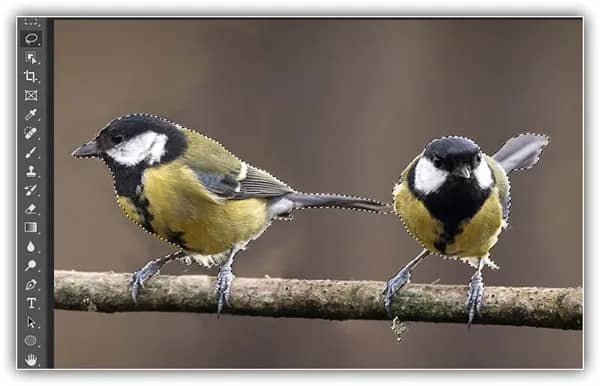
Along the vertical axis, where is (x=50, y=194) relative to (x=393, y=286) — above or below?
above

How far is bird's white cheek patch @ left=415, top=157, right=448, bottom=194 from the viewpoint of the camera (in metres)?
1.97

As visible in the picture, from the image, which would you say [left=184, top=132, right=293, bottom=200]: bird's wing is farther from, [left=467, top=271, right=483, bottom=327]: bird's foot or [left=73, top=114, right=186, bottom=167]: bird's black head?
[left=467, top=271, right=483, bottom=327]: bird's foot

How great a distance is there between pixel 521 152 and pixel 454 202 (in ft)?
0.87

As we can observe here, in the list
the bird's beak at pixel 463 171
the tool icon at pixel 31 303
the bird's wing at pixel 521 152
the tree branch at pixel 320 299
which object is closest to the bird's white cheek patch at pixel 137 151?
the tree branch at pixel 320 299

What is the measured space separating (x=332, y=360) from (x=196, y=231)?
404 mm

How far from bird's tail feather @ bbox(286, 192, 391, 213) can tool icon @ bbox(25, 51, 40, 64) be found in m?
0.62

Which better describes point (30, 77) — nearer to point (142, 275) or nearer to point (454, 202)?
point (142, 275)

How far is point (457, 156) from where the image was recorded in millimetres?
1925

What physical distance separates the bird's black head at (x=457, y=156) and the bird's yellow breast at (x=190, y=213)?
1.50ft

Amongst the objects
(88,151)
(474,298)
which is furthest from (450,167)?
(88,151)

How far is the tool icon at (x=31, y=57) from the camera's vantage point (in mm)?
2145

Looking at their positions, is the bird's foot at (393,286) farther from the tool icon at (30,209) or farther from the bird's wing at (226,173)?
the tool icon at (30,209)

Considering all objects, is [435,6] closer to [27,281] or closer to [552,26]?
[552,26]

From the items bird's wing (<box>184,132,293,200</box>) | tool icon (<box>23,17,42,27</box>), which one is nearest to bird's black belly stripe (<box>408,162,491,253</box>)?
bird's wing (<box>184,132,293,200</box>)
